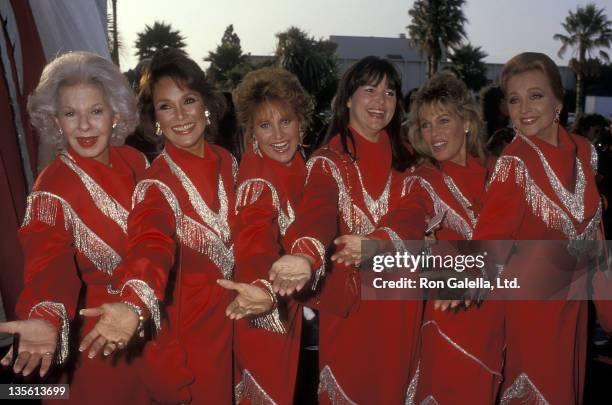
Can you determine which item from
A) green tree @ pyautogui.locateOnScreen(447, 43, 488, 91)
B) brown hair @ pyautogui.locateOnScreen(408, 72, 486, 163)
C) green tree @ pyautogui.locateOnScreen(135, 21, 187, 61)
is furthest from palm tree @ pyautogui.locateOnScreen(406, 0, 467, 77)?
brown hair @ pyautogui.locateOnScreen(408, 72, 486, 163)

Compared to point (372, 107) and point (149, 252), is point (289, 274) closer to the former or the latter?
point (149, 252)

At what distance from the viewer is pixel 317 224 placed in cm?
252

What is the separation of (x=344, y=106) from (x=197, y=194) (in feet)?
3.27

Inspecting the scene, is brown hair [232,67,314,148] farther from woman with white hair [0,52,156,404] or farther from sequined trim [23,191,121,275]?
sequined trim [23,191,121,275]

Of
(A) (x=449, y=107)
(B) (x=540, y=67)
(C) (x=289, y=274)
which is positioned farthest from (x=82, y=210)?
(B) (x=540, y=67)

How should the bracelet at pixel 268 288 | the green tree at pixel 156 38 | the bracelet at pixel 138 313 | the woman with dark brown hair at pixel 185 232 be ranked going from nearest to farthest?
the bracelet at pixel 138 313 < the bracelet at pixel 268 288 < the woman with dark brown hair at pixel 185 232 < the green tree at pixel 156 38

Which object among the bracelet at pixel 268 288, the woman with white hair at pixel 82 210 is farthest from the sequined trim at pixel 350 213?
the woman with white hair at pixel 82 210

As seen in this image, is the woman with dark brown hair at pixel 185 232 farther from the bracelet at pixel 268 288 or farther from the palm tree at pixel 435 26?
the palm tree at pixel 435 26

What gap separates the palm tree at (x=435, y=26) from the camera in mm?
42500

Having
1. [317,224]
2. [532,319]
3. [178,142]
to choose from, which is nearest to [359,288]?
[317,224]

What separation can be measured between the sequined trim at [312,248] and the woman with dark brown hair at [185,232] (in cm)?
36

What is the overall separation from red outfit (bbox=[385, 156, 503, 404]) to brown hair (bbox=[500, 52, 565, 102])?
664mm

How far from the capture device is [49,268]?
82.4 inches

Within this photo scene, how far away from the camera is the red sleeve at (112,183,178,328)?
202cm
